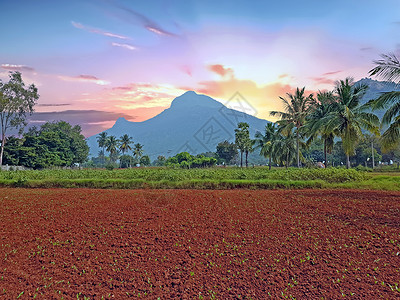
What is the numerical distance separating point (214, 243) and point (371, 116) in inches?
835

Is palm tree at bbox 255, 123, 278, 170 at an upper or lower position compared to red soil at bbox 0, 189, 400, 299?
upper

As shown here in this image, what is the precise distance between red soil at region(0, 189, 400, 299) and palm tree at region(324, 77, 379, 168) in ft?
48.2

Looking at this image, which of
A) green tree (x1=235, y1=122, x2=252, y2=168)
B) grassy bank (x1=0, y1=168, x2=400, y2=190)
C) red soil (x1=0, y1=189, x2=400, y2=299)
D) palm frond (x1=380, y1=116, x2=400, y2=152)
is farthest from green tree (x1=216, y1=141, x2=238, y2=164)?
red soil (x1=0, y1=189, x2=400, y2=299)

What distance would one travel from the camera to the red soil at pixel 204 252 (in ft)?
13.4

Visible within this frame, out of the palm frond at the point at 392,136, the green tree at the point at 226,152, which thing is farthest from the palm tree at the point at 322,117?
the green tree at the point at 226,152

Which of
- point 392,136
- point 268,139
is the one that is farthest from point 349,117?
point 268,139

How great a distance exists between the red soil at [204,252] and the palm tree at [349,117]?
14.7 m

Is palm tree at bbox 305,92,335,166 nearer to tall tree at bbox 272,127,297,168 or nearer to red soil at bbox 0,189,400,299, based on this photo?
tall tree at bbox 272,127,297,168

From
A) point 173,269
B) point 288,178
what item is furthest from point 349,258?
point 288,178

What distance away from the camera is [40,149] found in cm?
4350

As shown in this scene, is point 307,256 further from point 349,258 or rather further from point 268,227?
point 268,227

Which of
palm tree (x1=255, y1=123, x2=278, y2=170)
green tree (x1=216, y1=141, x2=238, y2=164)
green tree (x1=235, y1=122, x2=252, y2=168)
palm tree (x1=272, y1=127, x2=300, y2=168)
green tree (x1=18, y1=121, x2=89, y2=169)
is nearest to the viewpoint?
palm tree (x1=272, y1=127, x2=300, y2=168)

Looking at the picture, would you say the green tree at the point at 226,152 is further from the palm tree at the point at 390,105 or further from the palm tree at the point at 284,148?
the palm tree at the point at 390,105

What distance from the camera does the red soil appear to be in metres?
4.08
